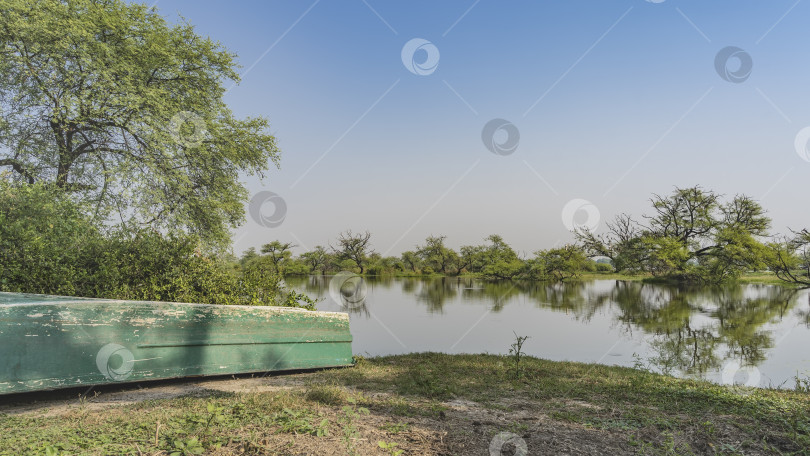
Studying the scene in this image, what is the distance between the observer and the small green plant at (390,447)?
2.62 meters

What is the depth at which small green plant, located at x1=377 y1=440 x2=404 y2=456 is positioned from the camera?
2617 mm

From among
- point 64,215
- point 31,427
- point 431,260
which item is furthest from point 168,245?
point 431,260

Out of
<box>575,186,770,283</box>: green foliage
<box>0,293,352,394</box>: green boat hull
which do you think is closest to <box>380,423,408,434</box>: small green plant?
<box>0,293,352,394</box>: green boat hull

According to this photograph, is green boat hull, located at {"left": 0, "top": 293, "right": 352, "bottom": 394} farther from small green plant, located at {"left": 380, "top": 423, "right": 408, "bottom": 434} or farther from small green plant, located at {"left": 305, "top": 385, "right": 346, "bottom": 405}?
small green plant, located at {"left": 380, "top": 423, "right": 408, "bottom": 434}

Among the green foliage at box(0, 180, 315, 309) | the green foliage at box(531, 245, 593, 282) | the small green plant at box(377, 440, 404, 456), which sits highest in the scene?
the green foliage at box(531, 245, 593, 282)

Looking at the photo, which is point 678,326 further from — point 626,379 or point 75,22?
point 75,22

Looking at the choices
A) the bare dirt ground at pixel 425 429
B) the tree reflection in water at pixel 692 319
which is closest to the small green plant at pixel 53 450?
the bare dirt ground at pixel 425 429

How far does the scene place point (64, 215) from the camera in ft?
27.1

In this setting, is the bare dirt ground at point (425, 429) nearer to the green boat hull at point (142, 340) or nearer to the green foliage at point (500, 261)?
the green boat hull at point (142, 340)

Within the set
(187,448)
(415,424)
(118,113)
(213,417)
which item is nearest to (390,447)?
(415,424)

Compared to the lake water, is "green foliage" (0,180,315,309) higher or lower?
higher

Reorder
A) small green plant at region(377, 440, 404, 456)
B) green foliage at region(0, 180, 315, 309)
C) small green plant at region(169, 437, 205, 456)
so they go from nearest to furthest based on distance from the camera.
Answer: small green plant at region(169, 437, 205, 456) < small green plant at region(377, 440, 404, 456) < green foliage at region(0, 180, 315, 309)

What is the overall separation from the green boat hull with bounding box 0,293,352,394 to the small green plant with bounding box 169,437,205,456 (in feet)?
9.26

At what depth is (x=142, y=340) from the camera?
499cm
